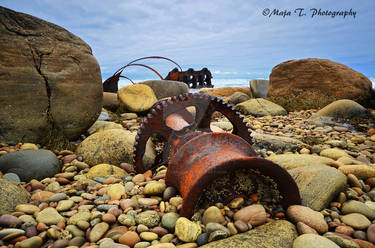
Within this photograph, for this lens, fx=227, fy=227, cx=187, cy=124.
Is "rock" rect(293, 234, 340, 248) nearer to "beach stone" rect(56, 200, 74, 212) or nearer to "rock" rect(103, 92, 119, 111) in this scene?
"beach stone" rect(56, 200, 74, 212)

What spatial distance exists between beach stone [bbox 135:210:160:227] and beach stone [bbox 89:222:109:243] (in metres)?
0.22

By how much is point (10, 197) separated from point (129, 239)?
1.19m

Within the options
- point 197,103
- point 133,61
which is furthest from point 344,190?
point 133,61

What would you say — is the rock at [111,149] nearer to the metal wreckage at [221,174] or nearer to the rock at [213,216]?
the metal wreckage at [221,174]

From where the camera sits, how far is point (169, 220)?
5.19 feet

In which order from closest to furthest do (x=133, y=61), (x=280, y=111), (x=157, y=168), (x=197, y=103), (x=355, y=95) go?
(x=197, y=103)
(x=157, y=168)
(x=280, y=111)
(x=355, y=95)
(x=133, y=61)

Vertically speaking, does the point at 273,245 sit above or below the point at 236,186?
below

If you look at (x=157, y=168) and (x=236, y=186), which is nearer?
(x=236, y=186)

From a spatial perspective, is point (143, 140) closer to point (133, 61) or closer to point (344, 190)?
point (344, 190)

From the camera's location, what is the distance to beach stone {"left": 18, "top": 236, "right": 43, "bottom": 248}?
4.66 ft

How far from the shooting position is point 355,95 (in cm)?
804

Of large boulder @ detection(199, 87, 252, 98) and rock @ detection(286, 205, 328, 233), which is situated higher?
large boulder @ detection(199, 87, 252, 98)

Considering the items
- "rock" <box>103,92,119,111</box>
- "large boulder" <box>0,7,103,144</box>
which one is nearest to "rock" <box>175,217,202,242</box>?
"large boulder" <box>0,7,103,144</box>

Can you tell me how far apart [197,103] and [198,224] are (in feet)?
4.25
